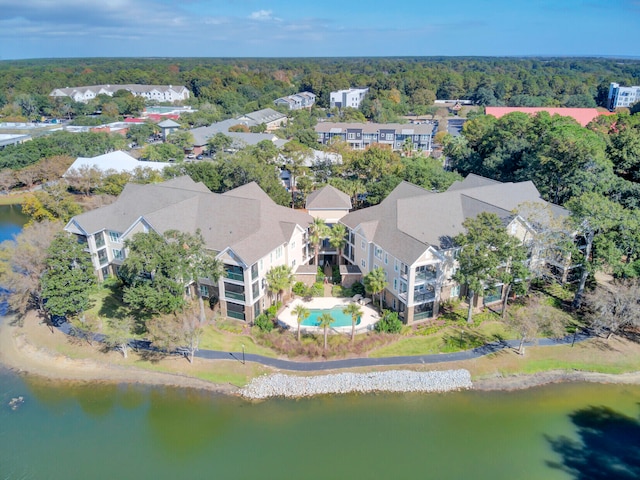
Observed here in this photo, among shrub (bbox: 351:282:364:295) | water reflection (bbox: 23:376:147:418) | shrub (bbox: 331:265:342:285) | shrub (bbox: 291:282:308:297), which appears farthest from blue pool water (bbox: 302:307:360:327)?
water reflection (bbox: 23:376:147:418)

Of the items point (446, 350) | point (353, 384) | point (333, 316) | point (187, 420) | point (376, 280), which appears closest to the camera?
point (187, 420)

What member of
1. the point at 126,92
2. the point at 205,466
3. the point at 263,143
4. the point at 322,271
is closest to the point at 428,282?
the point at 322,271

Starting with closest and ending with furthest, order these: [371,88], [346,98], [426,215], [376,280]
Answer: [376,280] < [426,215] < [346,98] < [371,88]

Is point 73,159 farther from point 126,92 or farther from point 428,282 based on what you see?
point 126,92

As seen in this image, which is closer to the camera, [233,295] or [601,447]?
[601,447]

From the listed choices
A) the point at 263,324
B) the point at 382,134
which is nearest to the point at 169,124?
the point at 382,134

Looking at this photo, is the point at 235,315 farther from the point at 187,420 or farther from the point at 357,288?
the point at 357,288

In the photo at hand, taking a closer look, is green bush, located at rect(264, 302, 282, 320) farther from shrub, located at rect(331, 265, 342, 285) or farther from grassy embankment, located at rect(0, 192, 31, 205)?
grassy embankment, located at rect(0, 192, 31, 205)
